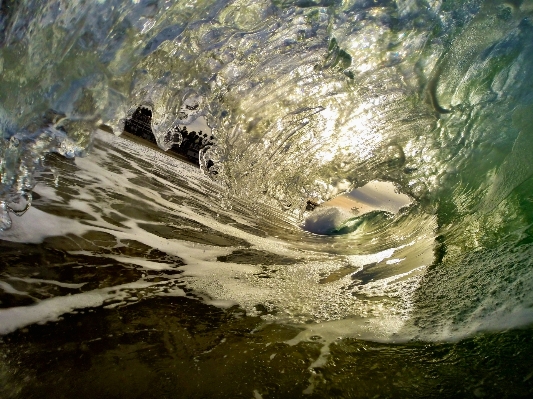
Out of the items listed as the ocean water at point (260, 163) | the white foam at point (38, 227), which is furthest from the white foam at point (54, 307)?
the white foam at point (38, 227)

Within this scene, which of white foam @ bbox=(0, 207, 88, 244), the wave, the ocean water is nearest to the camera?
the ocean water

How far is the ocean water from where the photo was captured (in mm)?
2652

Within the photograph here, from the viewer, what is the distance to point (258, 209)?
26.2 ft

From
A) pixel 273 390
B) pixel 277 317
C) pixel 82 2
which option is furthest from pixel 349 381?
pixel 82 2

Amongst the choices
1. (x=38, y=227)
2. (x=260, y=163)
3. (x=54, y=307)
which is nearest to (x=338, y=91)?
(x=260, y=163)

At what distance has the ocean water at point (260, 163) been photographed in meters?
2.65

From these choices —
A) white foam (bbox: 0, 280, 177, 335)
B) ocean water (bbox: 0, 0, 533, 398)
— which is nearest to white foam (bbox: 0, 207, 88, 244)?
ocean water (bbox: 0, 0, 533, 398)

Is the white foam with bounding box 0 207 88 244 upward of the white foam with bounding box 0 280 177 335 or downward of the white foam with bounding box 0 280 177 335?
upward

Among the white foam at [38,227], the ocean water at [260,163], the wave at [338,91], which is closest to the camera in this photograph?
the ocean water at [260,163]

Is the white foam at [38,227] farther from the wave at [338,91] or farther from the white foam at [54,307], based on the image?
the white foam at [54,307]

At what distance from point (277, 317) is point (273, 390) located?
34.7 inches

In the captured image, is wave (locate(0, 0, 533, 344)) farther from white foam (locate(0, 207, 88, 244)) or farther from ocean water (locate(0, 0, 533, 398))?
white foam (locate(0, 207, 88, 244))

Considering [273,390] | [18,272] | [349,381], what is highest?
[349,381]

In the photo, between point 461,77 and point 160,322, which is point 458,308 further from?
point 160,322
